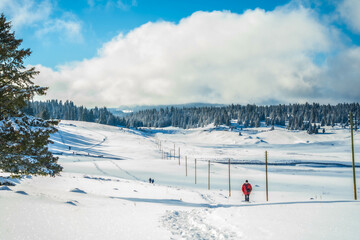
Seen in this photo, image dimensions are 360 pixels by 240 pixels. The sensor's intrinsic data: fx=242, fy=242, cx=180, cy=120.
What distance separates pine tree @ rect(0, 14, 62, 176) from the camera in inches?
467

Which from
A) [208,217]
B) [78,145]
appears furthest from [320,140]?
[208,217]

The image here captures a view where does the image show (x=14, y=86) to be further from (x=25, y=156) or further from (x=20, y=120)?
(x=25, y=156)

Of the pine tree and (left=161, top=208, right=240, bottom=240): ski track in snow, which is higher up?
the pine tree

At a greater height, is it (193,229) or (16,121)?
(16,121)

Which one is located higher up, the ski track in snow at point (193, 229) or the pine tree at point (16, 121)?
the pine tree at point (16, 121)

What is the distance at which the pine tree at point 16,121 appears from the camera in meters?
11.9

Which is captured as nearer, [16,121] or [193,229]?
[193,229]

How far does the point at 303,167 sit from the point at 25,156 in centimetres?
8156

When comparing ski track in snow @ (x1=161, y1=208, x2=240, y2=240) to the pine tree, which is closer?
ski track in snow @ (x1=161, y1=208, x2=240, y2=240)

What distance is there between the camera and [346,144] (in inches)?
5182

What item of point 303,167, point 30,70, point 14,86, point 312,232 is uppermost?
point 30,70

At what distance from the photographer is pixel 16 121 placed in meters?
12.4

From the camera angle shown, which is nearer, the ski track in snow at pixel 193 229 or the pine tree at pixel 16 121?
→ the ski track in snow at pixel 193 229

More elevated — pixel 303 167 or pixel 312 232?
pixel 312 232
